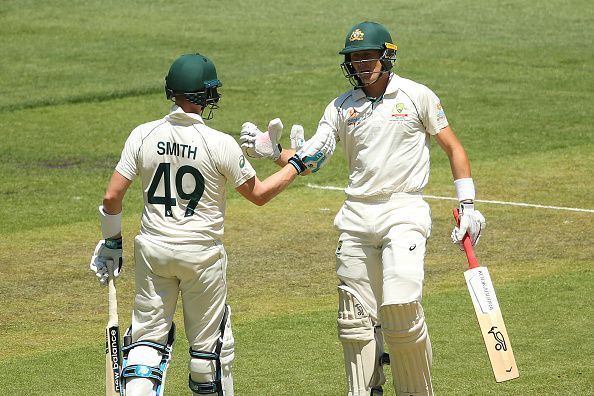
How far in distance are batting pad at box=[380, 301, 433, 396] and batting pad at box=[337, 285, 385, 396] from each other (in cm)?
13

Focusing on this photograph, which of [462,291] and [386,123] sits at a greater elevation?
[386,123]

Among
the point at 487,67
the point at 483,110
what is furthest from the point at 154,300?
the point at 487,67

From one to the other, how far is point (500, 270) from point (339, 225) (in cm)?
406

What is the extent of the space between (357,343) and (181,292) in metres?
1.18

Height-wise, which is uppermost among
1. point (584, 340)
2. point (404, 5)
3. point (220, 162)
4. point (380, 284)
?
point (404, 5)

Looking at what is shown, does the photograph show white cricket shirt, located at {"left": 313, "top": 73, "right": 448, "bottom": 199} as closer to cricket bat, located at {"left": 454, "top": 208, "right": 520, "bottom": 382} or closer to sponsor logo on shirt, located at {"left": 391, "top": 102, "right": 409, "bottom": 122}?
sponsor logo on shirt, located at {"left": 391, "top": 102, "right": 409, "bottom": 122}

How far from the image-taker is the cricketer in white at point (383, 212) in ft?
25.3

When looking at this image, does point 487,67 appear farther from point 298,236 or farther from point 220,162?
point 220,162

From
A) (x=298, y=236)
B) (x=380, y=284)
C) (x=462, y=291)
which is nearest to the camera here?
(x=380, y=284)

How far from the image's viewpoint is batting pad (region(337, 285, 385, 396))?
782 cm

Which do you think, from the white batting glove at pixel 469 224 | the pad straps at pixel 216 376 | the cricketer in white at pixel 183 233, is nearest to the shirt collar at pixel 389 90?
the white batting glove at pixel 469 224

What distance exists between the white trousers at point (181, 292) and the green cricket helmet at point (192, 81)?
867mm

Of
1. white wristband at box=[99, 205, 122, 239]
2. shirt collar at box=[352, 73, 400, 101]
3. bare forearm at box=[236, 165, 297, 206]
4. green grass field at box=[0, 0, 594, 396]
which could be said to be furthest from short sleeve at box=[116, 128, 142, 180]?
green grass field at box=[0, 0, 594, 396]

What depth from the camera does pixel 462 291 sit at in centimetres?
1109
